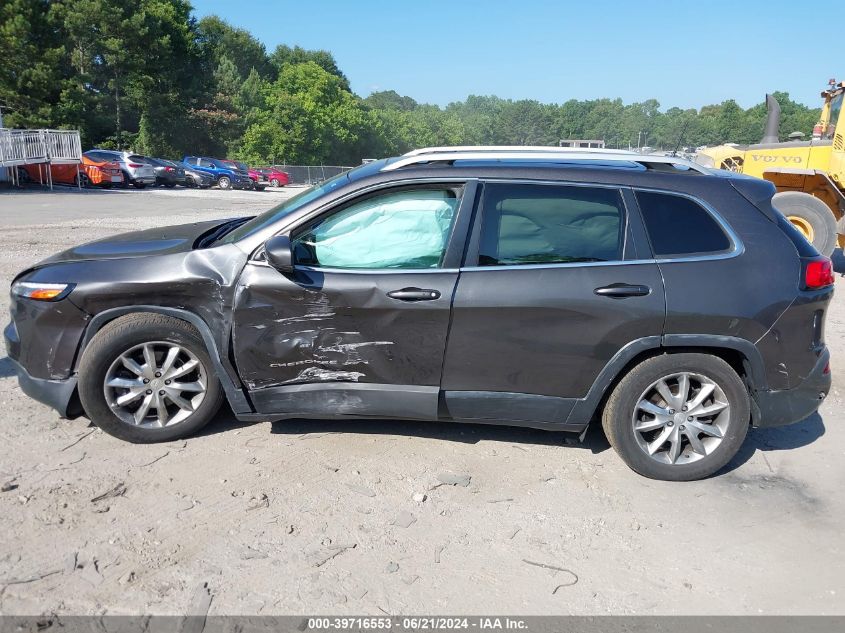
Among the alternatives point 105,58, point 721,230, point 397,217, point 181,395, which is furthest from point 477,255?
point 105,58

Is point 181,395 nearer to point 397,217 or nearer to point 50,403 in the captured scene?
point 50,403

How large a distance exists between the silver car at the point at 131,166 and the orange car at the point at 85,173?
0.33m

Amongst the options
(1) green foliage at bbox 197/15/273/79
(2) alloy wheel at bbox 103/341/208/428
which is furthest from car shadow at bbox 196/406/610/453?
(1) green foliage at bbox 197/15/273/79

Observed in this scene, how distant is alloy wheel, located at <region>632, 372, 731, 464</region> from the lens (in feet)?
12.9

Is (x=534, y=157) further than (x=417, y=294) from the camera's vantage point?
Yes

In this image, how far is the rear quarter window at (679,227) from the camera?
3936mm

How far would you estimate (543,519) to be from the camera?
3598mm

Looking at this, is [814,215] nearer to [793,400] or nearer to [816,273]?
[816,273]

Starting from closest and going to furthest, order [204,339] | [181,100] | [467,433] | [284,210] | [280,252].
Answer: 1. [280,252]
2. [204,339]
3. [284,210]
4. [467,433]
5. [181,100]

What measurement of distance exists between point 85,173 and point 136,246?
87.9 feet

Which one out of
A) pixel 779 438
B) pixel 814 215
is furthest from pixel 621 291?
pixel 814 215

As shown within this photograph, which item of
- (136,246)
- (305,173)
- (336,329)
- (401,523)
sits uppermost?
(136,246)

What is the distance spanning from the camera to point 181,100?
4769 cm

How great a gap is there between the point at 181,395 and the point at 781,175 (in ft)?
36.3
